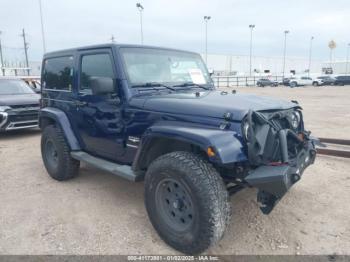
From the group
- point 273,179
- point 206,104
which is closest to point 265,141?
point 273,179

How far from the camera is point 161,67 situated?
414cm

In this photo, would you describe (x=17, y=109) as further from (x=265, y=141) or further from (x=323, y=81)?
(x=323, y=81)

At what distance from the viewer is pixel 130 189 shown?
4613 millimetres

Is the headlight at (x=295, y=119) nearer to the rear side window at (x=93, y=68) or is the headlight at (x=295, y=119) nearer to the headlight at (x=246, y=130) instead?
the headlight at (x=246, y=130)

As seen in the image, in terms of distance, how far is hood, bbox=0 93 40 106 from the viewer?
8516 millimetres

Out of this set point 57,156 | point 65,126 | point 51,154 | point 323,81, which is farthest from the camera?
point 323,81

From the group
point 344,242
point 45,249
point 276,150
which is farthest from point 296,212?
point 45,249

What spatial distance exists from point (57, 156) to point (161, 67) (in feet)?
6.96

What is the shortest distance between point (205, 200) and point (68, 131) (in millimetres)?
2748

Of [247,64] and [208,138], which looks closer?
[208,138]

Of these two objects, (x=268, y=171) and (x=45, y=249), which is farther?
(x=45, y=249)

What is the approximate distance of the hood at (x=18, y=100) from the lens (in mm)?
8516

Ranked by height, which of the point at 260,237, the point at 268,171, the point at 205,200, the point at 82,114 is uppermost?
the point at 82,114

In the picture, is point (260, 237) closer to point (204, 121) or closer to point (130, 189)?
point (204, 121)
